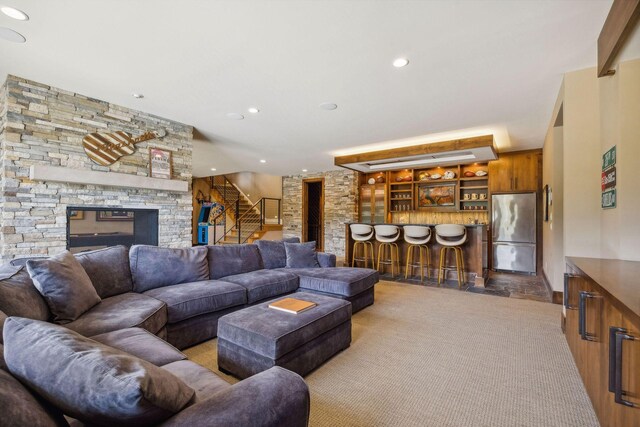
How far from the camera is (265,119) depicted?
430 cm

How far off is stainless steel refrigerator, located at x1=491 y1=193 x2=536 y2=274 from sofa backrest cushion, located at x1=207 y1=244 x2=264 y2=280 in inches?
202

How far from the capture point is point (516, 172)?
6098 mm

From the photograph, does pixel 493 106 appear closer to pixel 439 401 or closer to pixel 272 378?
pixel 439 401

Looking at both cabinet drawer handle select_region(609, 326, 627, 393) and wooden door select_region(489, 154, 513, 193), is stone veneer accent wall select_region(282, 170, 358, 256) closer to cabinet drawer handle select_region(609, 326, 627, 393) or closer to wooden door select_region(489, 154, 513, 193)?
wooden door select_region(489, 154, 513, 193)

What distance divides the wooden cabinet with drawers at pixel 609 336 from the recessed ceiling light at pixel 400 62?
2.14 metres

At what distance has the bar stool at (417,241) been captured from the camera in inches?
190

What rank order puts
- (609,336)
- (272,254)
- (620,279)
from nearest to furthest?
(609,336) → (620,279) → (272,254)

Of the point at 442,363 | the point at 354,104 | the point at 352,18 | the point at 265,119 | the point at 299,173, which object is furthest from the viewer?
the point at 299,173

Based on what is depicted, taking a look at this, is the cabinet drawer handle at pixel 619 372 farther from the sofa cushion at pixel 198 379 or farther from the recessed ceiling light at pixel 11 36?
the recessed ceiling light at pixel 11 36

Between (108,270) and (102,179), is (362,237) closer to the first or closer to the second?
(108,270)

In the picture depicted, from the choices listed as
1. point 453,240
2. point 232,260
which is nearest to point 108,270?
point 232,260

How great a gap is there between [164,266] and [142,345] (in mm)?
1450

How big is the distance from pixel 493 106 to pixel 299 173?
6.01m

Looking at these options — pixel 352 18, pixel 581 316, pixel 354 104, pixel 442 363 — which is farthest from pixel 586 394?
pixel 354 104
